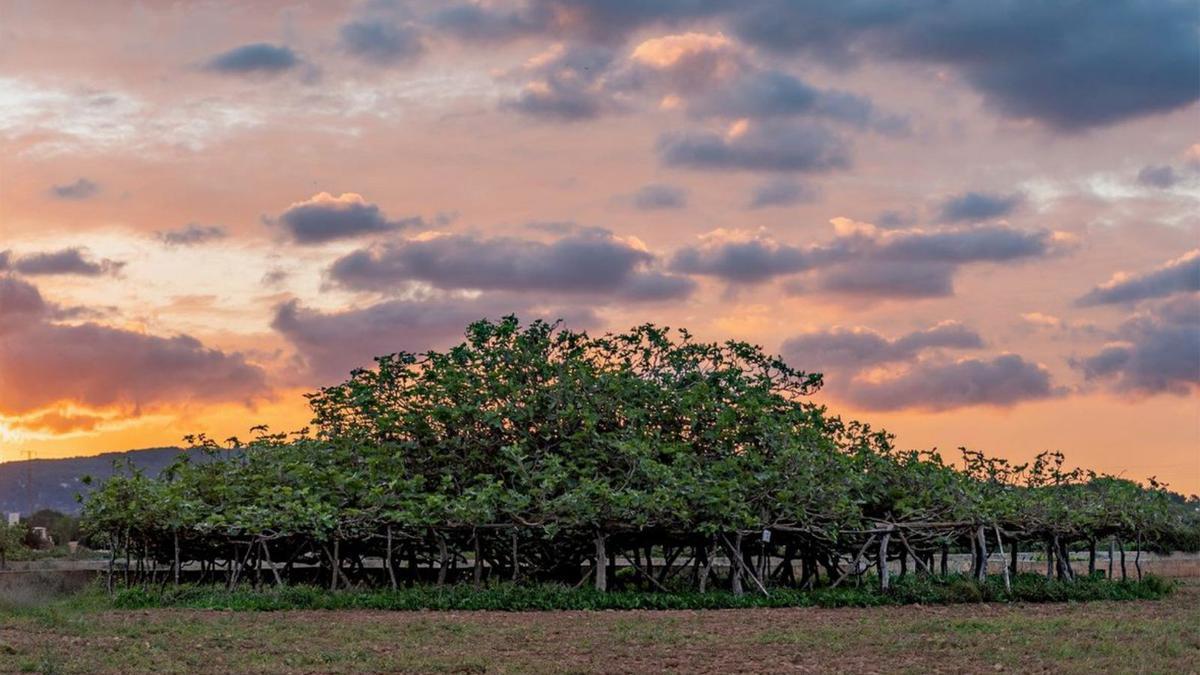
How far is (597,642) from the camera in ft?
74.2

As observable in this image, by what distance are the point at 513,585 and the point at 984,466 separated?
13303mm

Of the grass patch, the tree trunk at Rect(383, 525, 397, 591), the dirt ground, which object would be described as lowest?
the dirt ground

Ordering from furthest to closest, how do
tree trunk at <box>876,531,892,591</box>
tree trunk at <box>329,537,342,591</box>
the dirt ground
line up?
tree trunk at <box>876,531,892,591</box> → tree trunk at <box>329,537,342,591</box> → the dirt ground

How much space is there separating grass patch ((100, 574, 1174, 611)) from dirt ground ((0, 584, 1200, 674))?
99 centimetres

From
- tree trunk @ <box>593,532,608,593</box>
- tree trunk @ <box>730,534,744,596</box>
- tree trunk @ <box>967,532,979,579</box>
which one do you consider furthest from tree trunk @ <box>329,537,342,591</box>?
tree trunk @ <box>967,532,979,579</box>

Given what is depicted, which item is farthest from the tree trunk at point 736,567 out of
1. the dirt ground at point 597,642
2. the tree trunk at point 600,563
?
the dirt ground at point 597,642

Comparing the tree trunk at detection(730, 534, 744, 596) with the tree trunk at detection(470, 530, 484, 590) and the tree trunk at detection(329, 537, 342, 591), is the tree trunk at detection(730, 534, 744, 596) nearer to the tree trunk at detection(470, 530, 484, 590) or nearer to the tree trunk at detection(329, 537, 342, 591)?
the tree trunk at detection(470, 530, 484, 590)

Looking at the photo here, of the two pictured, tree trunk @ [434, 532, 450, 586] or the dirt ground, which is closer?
the dirt ground

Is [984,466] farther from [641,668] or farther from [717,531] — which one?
[641,668]

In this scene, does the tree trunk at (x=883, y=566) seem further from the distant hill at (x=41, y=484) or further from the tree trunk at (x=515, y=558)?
the distant hill at (x=41, y=484)

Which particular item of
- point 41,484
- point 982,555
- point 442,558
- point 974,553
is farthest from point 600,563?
point 41,484

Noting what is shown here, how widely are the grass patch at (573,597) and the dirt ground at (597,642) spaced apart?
0.99 meters

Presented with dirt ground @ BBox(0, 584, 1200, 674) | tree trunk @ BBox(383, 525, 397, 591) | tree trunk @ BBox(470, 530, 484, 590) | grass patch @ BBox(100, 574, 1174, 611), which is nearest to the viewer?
dirt ground @ BBox(0, 584, 1200, 674)

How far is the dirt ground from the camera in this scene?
19.6m
